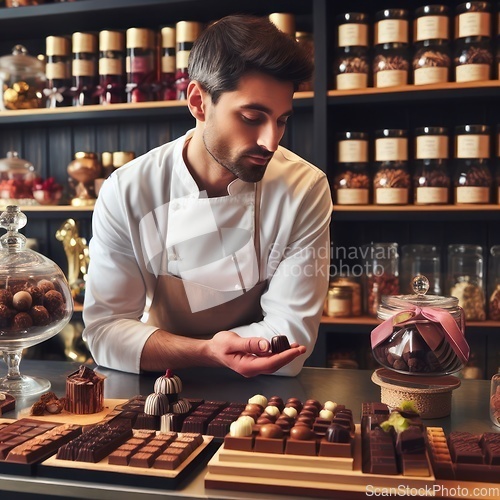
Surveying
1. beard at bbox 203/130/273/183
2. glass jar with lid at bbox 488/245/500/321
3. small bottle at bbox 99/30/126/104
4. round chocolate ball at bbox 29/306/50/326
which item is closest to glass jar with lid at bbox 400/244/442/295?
glass jar with lid at bbox 488/245/500/321

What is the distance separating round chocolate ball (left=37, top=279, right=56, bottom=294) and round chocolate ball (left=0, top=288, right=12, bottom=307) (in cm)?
6

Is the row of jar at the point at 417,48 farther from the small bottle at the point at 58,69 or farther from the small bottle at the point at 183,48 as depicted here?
the small bottle at the point at 58,69

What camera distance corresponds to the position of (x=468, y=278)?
238 cm

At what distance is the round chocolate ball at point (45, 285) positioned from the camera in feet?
3.94

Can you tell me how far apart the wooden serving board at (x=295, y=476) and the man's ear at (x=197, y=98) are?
3.06 ft

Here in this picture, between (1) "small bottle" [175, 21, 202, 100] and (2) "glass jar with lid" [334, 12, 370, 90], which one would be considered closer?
(2) "glass jar with lid" [334, 12, 370, 90]

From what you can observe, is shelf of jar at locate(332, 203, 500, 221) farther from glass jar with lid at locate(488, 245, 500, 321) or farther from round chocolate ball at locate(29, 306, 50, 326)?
round chocolate ball at locate(29, 306, 50, 326)

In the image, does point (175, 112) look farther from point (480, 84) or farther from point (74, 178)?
point (480, 84)

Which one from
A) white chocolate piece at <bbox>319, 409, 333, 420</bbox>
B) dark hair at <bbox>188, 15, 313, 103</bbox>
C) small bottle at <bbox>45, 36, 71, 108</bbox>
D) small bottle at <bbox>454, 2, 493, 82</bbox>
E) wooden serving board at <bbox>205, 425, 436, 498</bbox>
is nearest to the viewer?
wooden serving board at <bbox>205, 425, 436, 498</bbox>

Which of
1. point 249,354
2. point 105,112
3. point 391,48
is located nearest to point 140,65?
point 105,112

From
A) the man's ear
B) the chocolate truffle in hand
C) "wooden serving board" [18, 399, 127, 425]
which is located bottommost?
"wooden serving board" [18, 399, 127, 425]

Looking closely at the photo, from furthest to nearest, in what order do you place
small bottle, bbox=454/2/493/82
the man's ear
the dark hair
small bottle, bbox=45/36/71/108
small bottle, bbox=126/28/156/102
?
small bottle, bbox=45/36/71/108 < small bottle, bbox=126/28/156/102 < small bottle, bbox=454/2/493/82 < the man's ear < the dark hair

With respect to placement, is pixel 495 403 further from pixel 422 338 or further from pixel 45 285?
pixel 45 285

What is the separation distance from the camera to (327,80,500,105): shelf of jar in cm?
221
